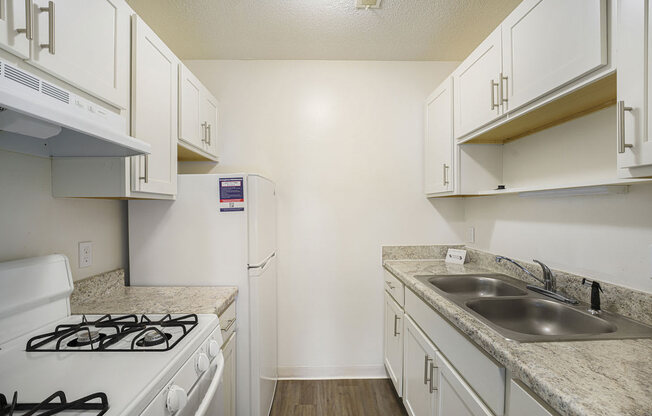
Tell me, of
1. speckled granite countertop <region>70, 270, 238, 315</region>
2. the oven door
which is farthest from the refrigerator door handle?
the oven door

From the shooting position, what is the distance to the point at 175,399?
0.75 metres

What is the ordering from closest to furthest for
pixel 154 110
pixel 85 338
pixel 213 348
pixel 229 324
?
pixel 85 338 → pixel 213 348 → pixel 154 110 → pixel 229 324

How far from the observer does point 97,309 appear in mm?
1276

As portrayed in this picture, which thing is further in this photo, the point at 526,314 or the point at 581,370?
the point at 526,314

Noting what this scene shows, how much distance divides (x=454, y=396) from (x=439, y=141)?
1592 mm

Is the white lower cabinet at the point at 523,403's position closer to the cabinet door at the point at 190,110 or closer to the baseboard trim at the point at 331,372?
the baseboard trim at the point at 331,372

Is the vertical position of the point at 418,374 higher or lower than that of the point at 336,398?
higher

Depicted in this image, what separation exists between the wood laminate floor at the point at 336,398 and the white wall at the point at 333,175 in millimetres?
103

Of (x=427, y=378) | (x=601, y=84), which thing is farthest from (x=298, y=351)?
(x=601, y=84)

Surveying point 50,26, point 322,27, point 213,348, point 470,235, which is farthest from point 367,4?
point 213,348

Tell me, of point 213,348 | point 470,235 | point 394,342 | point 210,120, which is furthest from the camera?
point 470,235

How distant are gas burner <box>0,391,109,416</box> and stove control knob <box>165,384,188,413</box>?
158 mm

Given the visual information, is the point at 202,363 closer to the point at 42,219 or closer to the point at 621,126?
the point at 42,219

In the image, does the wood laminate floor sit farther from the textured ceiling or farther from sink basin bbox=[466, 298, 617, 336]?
the textured ceiling
